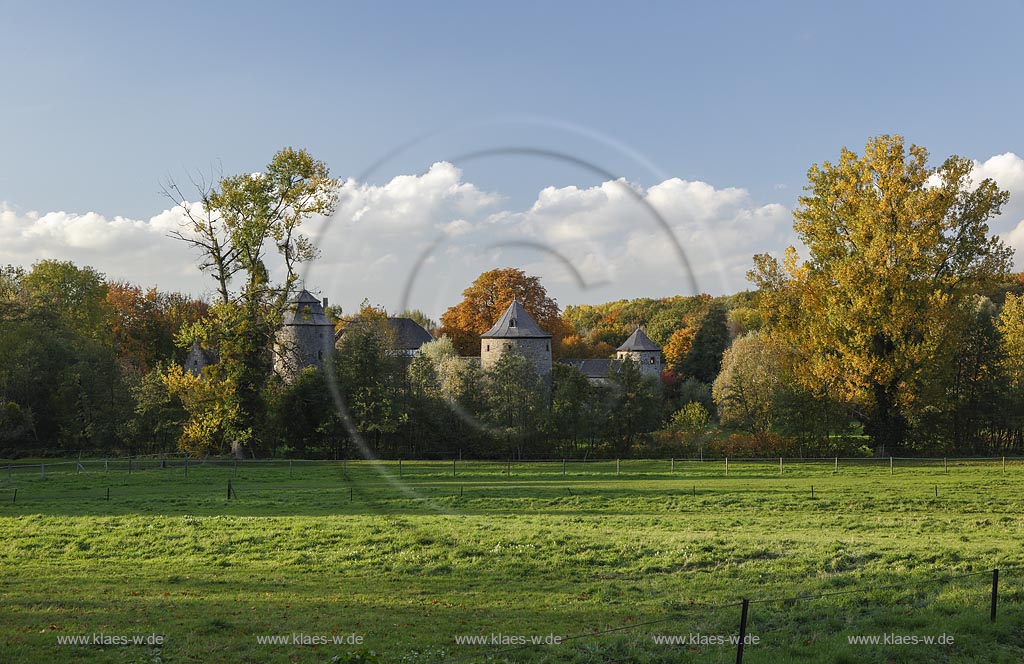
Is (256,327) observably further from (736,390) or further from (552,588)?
(552,588)

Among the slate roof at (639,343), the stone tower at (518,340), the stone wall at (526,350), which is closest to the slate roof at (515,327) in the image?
the stone tower at (518,340)

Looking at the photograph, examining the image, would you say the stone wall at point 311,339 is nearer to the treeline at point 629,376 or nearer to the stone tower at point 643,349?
the treeline at point 629,376

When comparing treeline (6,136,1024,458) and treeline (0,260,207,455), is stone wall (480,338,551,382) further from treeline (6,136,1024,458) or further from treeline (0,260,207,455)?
treeline (0,260,207,455)

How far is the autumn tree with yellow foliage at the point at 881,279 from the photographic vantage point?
37.7 m

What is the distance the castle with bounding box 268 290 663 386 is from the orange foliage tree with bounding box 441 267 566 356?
213 cm

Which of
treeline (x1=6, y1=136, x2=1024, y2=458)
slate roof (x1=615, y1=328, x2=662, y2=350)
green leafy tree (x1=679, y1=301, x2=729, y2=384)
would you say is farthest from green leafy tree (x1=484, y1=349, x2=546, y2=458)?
slate roof (x1=615, y1=328, x2=662, y2=350)

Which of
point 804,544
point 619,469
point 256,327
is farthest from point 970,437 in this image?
point 256,327

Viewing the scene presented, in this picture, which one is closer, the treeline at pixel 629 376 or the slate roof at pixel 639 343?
the treeline at pixel 629 376

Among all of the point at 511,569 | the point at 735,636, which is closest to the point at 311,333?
the point at 511,569

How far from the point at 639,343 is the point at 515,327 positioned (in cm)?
2026

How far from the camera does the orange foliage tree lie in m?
54.0

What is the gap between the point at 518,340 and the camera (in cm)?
4794

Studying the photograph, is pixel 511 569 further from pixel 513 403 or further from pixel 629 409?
pixel 629 409

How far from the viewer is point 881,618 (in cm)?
1123
